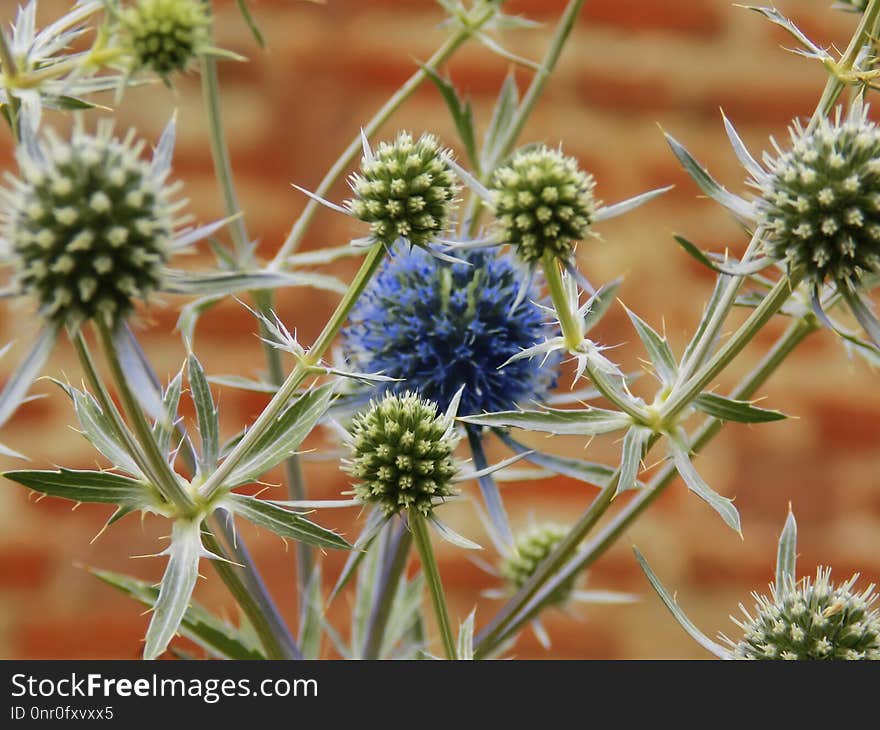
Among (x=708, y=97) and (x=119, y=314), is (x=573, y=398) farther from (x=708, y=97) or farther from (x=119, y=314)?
(x=708, y=97)

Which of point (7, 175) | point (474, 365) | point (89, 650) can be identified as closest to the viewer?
point (7, 175)

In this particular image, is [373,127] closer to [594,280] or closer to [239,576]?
[239,576]

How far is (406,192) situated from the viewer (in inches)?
18.3

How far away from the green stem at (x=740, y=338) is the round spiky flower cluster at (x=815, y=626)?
3.8 inches

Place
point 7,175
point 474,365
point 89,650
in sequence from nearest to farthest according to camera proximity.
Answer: point 7,175 < point 474,365 < point 89,650

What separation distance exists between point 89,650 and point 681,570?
68cm

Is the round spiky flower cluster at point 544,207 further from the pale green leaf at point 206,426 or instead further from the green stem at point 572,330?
the pale green leaf at point 206,426

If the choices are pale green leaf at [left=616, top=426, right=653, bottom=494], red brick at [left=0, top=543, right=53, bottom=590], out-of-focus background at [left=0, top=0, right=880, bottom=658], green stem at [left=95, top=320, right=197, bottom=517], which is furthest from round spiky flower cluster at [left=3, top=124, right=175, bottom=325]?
red brick at [left=0, top=543, right=53, bottom=590]

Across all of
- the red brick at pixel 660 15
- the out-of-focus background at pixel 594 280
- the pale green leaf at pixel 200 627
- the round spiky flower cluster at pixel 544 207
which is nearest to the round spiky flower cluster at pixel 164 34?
the round spiky flower cluster at pixel 544 207

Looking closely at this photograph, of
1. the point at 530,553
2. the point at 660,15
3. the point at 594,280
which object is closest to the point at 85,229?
the point at 530,553

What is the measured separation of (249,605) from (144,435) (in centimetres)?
13

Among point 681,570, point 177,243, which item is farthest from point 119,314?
point 681,570
